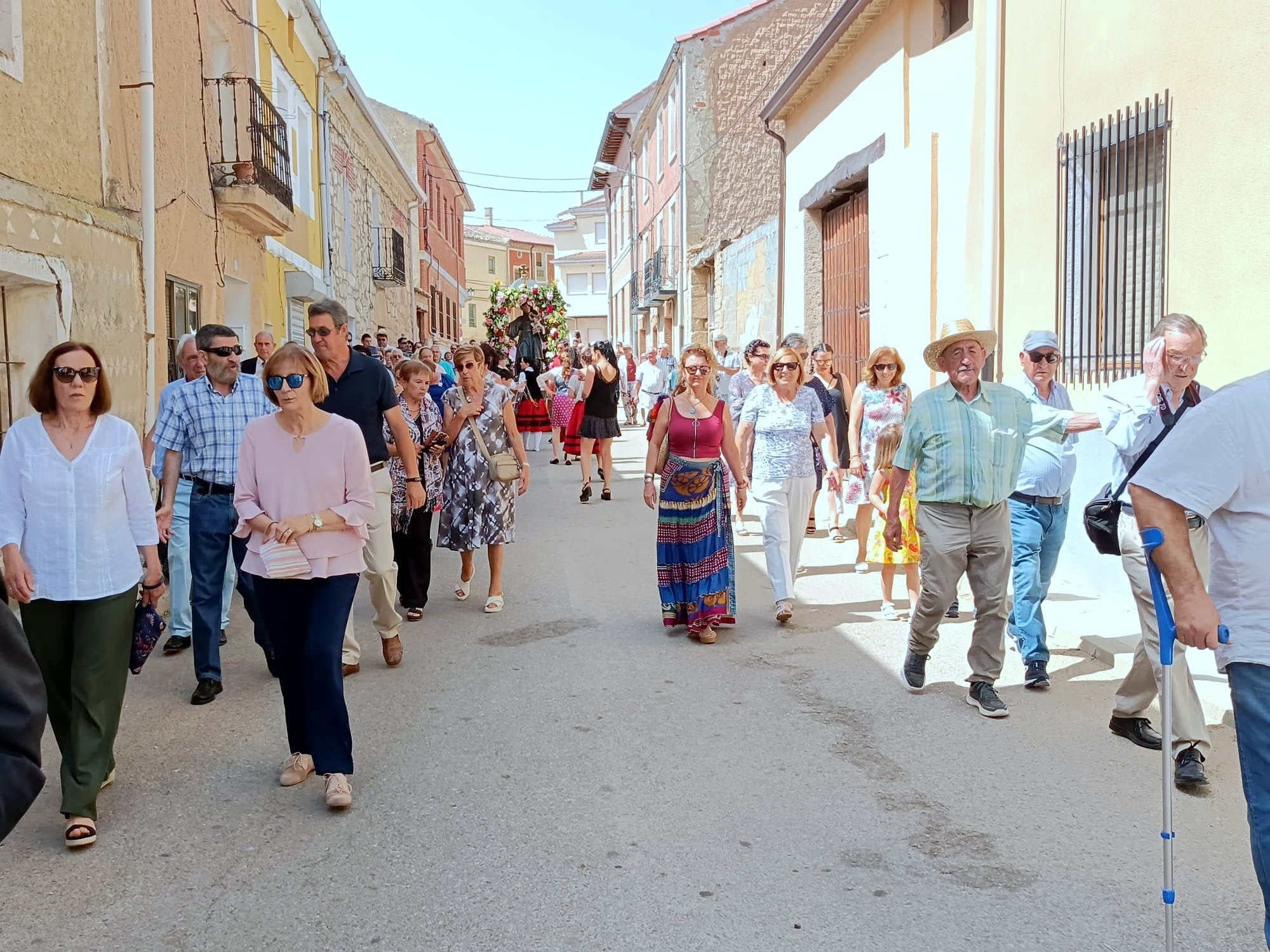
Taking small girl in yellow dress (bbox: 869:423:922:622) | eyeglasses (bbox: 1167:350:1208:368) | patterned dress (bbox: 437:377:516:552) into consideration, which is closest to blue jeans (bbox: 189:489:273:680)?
patterned dress (bbox: 437:377:516:552)

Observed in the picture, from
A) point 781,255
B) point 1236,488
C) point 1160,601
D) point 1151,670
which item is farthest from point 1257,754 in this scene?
point 781,255

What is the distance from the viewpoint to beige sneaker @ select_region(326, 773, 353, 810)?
432 cm

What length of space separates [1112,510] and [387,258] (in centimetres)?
2395

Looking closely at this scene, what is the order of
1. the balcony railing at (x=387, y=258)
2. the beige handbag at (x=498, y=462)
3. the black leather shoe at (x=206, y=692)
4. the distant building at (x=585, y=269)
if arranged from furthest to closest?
1. the distant building at (x=585, y=269)
2. the balcony railing at (x=387, y=258)
3. the beige handbag at (x=498, y=462)
4. the black leather shoe at (x=206, y=692)

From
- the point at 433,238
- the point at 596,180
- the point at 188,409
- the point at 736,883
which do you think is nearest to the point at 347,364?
the point at 188,409

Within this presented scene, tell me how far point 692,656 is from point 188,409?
3055 millimetres

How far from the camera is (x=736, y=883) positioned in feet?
12.0

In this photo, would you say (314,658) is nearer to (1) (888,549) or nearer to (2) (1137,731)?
(2) (1137,731)

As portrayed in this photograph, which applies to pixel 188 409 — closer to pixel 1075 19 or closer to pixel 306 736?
pixel 306 736

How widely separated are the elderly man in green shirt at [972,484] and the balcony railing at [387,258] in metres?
21.3

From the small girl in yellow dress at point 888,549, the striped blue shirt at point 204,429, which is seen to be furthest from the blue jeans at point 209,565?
the small girl in yellow dress at point 888,549

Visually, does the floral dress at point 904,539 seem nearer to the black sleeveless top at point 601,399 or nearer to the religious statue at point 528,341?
the black sleeveless top at point 601,399

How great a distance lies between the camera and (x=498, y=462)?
7.89 m

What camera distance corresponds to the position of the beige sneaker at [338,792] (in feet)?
14.2
